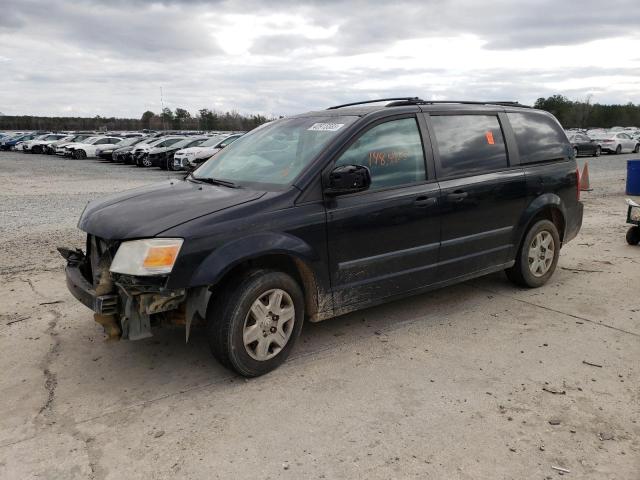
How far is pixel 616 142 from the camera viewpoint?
110ft

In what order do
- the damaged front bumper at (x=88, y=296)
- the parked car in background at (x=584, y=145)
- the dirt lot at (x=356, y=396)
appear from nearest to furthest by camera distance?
the dirt lot at (x=356, y=396) → the damaged front bumper at (x=88, y=296) → the parked car in background at (x=584, y=145)

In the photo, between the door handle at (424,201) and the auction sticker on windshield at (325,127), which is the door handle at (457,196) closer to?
the door handle at (424,201)

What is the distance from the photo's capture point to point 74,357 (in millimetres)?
4086

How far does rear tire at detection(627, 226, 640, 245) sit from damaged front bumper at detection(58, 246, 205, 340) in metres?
6.52

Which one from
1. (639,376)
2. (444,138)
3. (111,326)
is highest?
(444,138)

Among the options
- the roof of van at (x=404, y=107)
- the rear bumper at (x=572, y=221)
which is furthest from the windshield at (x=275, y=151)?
the rear bumper at (x=572, y=221)

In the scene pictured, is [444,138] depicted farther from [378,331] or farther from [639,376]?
[639,376]

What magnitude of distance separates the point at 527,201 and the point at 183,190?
3256 millimetres

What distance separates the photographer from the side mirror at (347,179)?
382cm

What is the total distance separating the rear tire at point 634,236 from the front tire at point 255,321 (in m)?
5.85

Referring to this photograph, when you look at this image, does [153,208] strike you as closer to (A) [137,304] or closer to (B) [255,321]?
(A) [137,304]

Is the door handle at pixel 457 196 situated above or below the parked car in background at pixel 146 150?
below

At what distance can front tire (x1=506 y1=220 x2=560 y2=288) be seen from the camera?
5496mm

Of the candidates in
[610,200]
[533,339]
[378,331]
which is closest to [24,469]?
[378,331]
